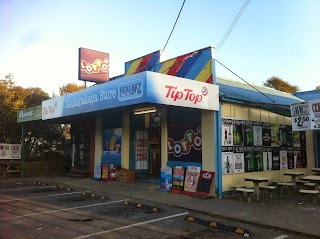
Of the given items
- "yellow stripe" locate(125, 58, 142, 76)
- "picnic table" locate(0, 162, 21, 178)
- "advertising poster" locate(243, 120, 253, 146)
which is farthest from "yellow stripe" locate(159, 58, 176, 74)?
"picnic table" locate(0, 162, 21, 178)

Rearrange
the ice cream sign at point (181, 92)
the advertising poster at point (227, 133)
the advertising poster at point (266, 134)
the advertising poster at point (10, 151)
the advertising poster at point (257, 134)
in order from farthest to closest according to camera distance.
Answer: the advertising poster at point (10, 151)
the advertising poster at point (266, 134)
the advertising poster at point (257, 134)
the advertising poster at point (227, 133)
the ice cream sign at point (181, 92)

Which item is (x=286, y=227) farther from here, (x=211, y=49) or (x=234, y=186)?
(x=211, y=49)

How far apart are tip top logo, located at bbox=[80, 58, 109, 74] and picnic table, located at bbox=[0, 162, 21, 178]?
726cm

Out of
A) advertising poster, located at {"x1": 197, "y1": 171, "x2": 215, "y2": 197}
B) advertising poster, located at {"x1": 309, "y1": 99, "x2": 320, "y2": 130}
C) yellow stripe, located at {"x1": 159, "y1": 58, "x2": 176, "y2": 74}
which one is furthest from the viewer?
yellow stripe, located at {"x1": 159, "y1": 58, "x2": 176, "y2": 74}

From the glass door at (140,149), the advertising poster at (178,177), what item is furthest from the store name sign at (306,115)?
the glass door at (140,149)

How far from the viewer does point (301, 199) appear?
425 inches

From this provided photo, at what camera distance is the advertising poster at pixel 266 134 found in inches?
539

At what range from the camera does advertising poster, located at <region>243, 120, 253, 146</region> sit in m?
12.7

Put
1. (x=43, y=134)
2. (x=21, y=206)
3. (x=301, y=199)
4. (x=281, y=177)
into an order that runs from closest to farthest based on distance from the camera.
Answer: (x=21, y=206) < (x=301, y=199) < (x=281, y=177) < (x=43, y=134)

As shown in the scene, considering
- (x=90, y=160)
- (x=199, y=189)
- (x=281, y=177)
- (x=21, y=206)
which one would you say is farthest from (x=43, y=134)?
(x=281, y=177)

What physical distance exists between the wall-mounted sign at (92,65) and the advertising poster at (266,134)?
478 inches

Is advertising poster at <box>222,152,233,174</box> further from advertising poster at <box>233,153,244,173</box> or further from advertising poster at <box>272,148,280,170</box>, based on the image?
advertising poster at <box>272,148,280,170</box>

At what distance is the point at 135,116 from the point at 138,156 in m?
2.04

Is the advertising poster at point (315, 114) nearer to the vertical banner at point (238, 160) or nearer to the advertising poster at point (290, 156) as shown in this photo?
the vertical banner at point (238, 160)
